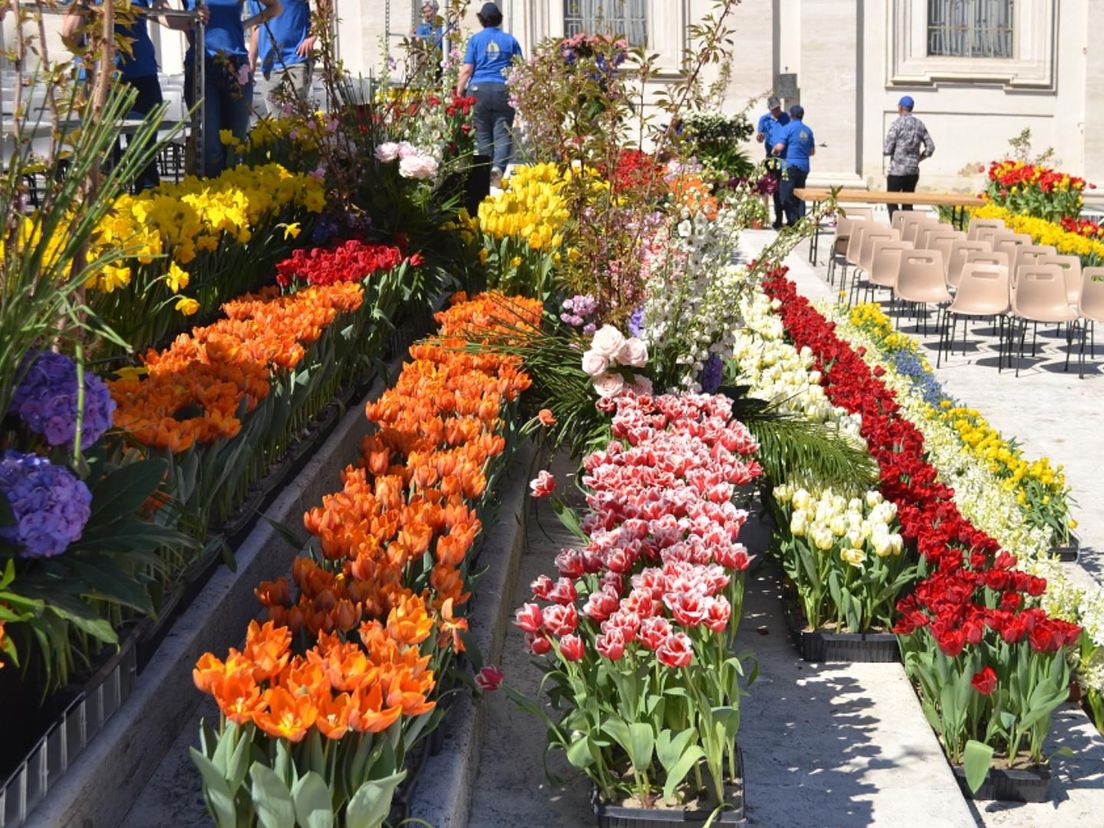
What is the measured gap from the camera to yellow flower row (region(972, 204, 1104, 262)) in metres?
14.1

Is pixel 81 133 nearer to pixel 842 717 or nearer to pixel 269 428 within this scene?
pixel 269 428

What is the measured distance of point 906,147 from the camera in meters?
19.7

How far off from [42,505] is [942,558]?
3.02 meters

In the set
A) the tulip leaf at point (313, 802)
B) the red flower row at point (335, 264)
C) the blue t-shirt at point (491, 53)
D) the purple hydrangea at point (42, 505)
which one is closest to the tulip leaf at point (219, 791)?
the tulip leaf at point (313, 802)

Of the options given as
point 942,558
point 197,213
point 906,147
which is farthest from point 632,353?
point 906,147

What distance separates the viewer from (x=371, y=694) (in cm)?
271

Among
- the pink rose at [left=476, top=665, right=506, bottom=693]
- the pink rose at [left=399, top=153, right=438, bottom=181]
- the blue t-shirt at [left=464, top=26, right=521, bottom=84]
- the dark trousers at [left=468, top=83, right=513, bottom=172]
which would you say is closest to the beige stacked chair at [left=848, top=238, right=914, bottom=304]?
the dark trousers at [left=468, top=83, right=513, bottom=172]

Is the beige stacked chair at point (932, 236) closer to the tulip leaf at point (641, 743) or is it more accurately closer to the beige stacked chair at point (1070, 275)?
the beige stacked chair at point (1070, 275)

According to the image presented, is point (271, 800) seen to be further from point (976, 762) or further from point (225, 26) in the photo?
point (225, 26)

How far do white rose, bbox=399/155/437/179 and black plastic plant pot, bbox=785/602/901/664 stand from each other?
345 cm

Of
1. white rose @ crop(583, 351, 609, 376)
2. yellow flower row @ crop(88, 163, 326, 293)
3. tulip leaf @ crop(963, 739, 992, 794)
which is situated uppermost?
yellow flower row @ crop(88, 163, 326, 293)

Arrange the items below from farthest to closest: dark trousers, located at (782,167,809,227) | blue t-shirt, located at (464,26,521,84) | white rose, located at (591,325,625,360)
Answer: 1. dark trousers, located at (782,167,809,227)
2. blue t-shirt, located at (464,26,521,84)
3. white rose, located at (591,325,625,360)

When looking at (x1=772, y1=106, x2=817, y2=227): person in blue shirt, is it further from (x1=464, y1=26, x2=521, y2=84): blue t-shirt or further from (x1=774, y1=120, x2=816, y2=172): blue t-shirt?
(x1=464, y1=26, x2=521, y2=84): blue t-shirt

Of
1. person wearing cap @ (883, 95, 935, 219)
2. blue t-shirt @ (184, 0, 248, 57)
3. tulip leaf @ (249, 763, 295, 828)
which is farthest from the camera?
person wearing cap @ (883, 95, 935, 219)
